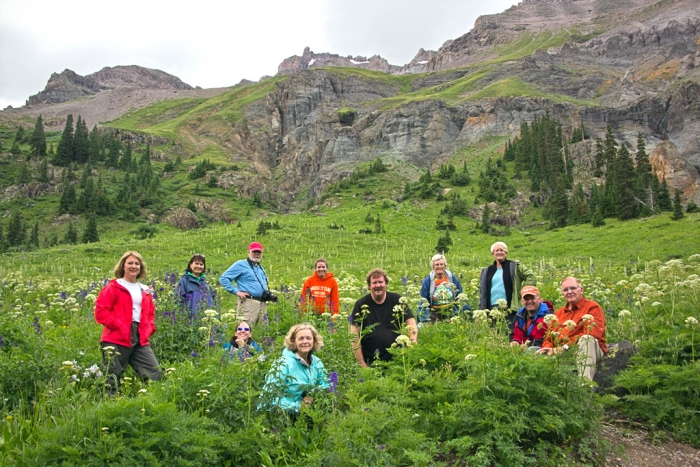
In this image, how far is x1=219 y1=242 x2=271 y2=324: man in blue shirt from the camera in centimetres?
862

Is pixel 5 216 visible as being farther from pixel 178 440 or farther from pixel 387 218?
pixel 178 440

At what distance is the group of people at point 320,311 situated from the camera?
497cm

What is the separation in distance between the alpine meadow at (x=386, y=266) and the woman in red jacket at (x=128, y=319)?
0.84ft

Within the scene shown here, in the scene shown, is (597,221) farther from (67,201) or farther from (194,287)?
(67,201)

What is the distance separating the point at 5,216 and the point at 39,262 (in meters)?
48.0

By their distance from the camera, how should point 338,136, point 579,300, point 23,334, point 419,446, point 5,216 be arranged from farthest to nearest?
1. point 338,136
2. point 5,216
3. point 579,300
4. point 23,334
5. point 419,446

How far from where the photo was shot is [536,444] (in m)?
4.46

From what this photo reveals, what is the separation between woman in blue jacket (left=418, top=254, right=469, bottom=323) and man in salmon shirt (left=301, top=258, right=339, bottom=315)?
1.71 metres

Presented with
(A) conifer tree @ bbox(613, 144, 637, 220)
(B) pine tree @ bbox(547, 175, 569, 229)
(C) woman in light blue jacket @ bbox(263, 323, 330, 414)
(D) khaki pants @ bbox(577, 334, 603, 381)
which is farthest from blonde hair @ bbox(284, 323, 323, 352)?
(B) pine tree @ bbox(547, 175, 569, 229)

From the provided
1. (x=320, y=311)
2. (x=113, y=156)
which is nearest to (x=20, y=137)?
(x=113, y=156)

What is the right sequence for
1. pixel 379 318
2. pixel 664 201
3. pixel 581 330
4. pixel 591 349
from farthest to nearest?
1. pixel 664 201
2. pixel 379 318
3. pixel 581 330
4. pixel 591 349

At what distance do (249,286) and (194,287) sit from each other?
1.07 meters

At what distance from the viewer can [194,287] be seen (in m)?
8.57

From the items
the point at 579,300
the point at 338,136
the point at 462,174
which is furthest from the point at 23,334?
the point at 338,136
